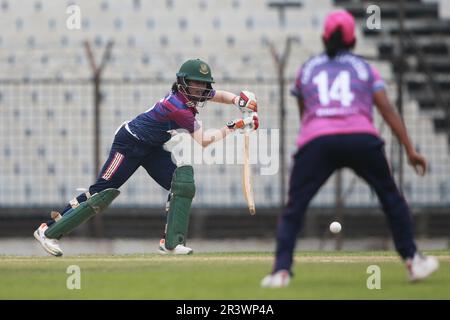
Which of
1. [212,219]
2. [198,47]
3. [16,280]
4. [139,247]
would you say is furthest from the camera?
[198,47]

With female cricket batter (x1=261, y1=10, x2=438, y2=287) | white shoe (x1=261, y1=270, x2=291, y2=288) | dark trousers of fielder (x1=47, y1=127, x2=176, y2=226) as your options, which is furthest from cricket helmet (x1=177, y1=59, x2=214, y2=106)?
white shoe (x1=261, y1=270, x2=291, y2=288)

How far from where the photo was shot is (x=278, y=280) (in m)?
9.04

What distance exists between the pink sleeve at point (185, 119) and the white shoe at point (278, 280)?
3.81 m

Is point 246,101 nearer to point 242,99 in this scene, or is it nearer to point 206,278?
point 242,99

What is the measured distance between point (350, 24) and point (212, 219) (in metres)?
11.5

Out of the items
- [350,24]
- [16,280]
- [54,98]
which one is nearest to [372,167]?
[350,24]

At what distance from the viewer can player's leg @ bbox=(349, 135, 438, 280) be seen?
9195 mm

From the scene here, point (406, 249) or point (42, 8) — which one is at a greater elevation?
point (42, 8)

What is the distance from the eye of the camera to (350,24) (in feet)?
30.5

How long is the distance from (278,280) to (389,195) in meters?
0.98

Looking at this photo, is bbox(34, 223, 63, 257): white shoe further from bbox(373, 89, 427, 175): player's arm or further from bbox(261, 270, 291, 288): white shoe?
bbox(373, 89, 427, 175): player's arm

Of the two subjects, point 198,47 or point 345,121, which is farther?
point 198,47

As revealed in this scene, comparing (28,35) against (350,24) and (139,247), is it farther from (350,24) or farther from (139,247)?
(350,24)

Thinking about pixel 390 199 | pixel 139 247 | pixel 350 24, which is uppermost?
pixel 350 24
